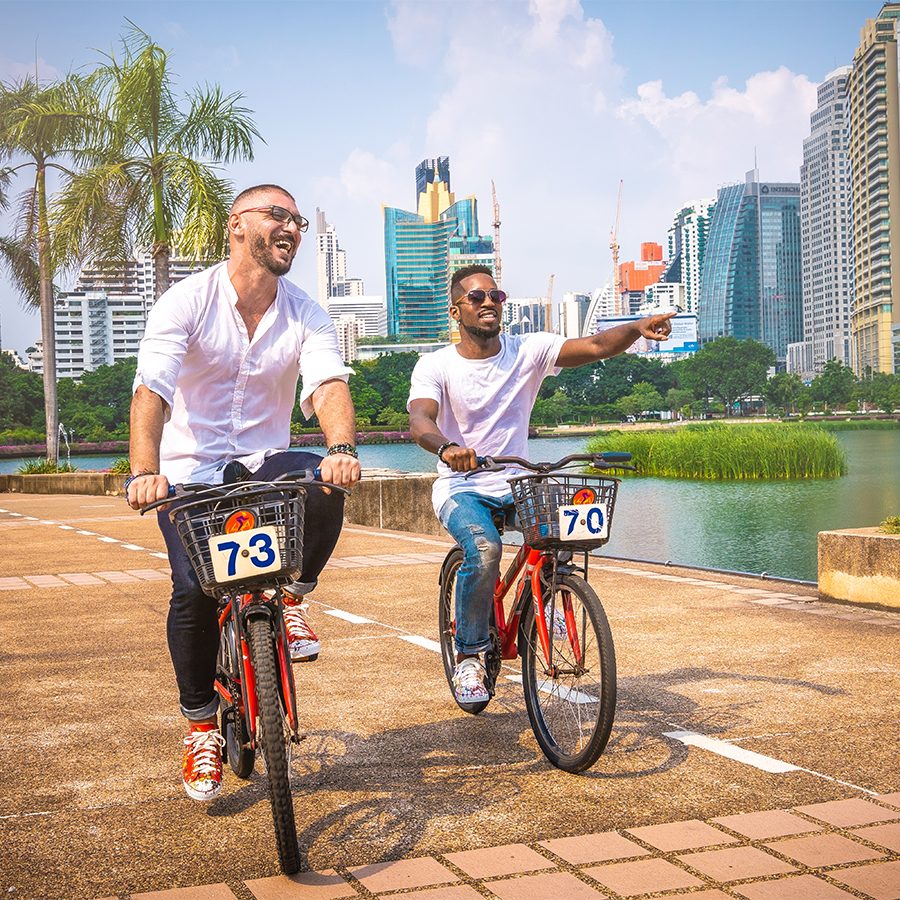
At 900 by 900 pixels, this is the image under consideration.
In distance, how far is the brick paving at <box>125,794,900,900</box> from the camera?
3100mm

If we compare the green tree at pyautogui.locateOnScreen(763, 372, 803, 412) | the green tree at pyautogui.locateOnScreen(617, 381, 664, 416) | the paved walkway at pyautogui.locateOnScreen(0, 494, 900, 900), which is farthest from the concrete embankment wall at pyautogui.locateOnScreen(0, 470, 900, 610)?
the green tree at pyautogui.locateOnScreen(763, 372, 803, 412)

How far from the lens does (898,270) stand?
181 meters

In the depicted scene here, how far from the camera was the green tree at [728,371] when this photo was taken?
14462 centimetres

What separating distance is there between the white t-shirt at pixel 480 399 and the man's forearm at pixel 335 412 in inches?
38.0

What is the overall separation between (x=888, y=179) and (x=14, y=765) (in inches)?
7839

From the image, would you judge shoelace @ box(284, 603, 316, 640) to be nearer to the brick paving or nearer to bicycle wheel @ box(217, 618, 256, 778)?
bicycle wheel @ box(217, 618, 256, 778)

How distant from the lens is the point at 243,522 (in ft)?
11.1

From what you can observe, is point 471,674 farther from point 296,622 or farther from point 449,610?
point 296,622

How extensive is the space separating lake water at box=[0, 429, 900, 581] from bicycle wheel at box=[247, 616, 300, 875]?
13.1m

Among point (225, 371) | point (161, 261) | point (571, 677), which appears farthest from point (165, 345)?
point (161, 261)

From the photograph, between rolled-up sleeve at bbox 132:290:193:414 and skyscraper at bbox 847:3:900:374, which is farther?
skyscraper at bbox 847:3:900:374

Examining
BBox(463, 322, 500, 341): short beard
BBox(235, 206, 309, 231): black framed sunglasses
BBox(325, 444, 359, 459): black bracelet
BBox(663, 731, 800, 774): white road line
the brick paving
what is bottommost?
BBox(663, 731, 800, 774): white road line

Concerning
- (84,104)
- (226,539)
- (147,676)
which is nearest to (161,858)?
(226,539)

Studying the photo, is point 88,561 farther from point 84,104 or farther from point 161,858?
point 84,104
